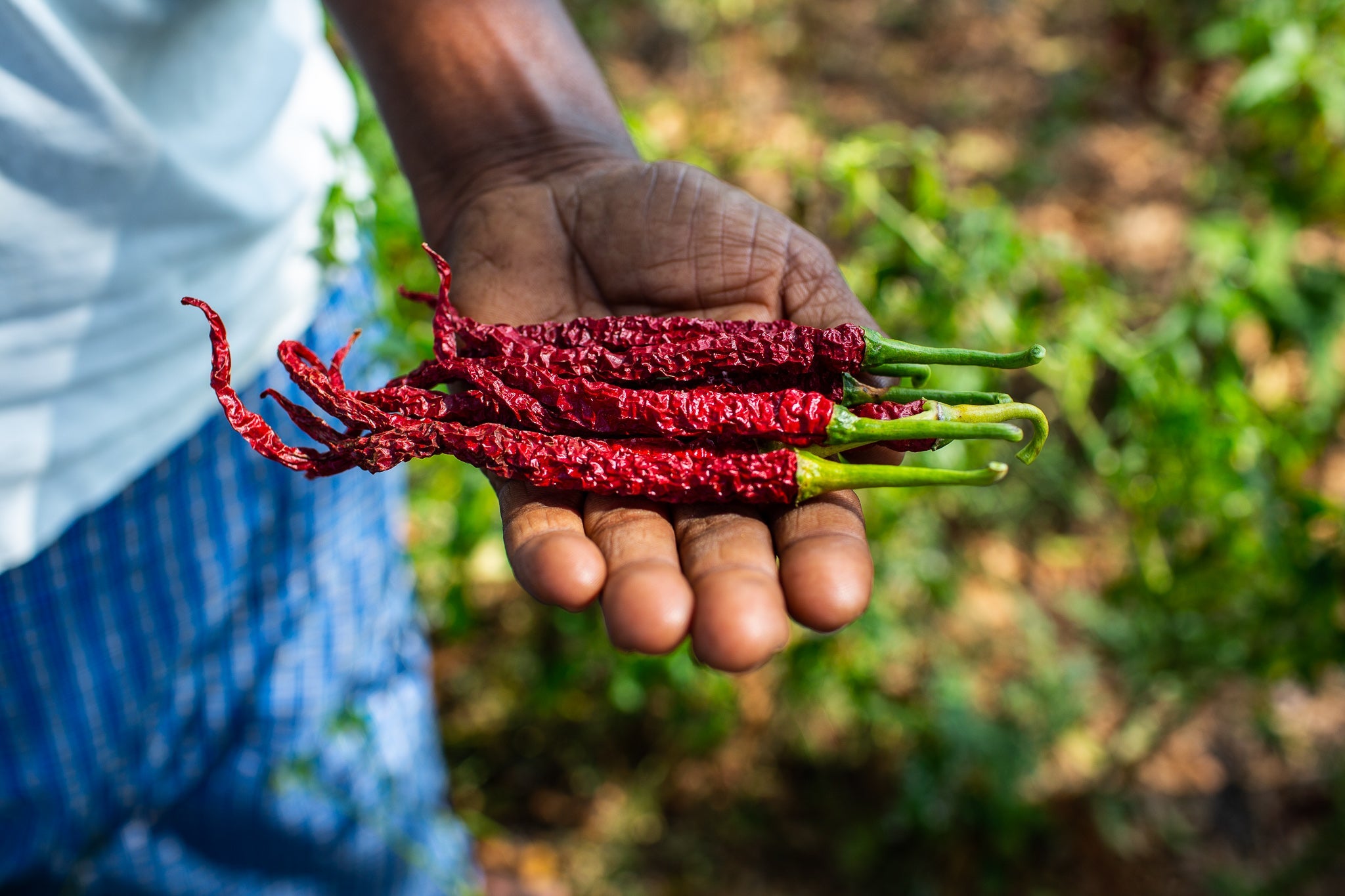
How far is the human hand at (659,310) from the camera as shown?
2.07m

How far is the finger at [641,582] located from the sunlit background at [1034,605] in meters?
1.36

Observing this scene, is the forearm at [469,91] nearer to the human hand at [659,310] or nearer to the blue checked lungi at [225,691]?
the human hand at [659,310]

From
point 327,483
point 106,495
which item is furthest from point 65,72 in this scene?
point 327,483

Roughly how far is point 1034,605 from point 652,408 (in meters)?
3.94

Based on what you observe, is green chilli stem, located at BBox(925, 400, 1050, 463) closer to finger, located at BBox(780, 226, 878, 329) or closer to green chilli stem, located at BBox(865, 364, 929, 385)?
green chilli stem, located at BBox(865, 364, 929, 385)

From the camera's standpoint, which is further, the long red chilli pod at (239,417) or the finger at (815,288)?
the finger at (815,288)

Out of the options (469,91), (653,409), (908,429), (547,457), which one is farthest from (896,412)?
(469,91)

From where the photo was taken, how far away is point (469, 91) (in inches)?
121

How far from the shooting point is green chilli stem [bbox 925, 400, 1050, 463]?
2578 mm

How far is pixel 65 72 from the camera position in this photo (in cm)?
232

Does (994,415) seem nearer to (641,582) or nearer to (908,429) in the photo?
(908,429)

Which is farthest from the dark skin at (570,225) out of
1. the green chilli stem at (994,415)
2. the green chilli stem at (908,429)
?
the green chilli stem at (994,415)

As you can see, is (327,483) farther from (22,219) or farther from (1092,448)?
(1092,448)

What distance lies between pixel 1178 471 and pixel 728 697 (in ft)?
7.44
